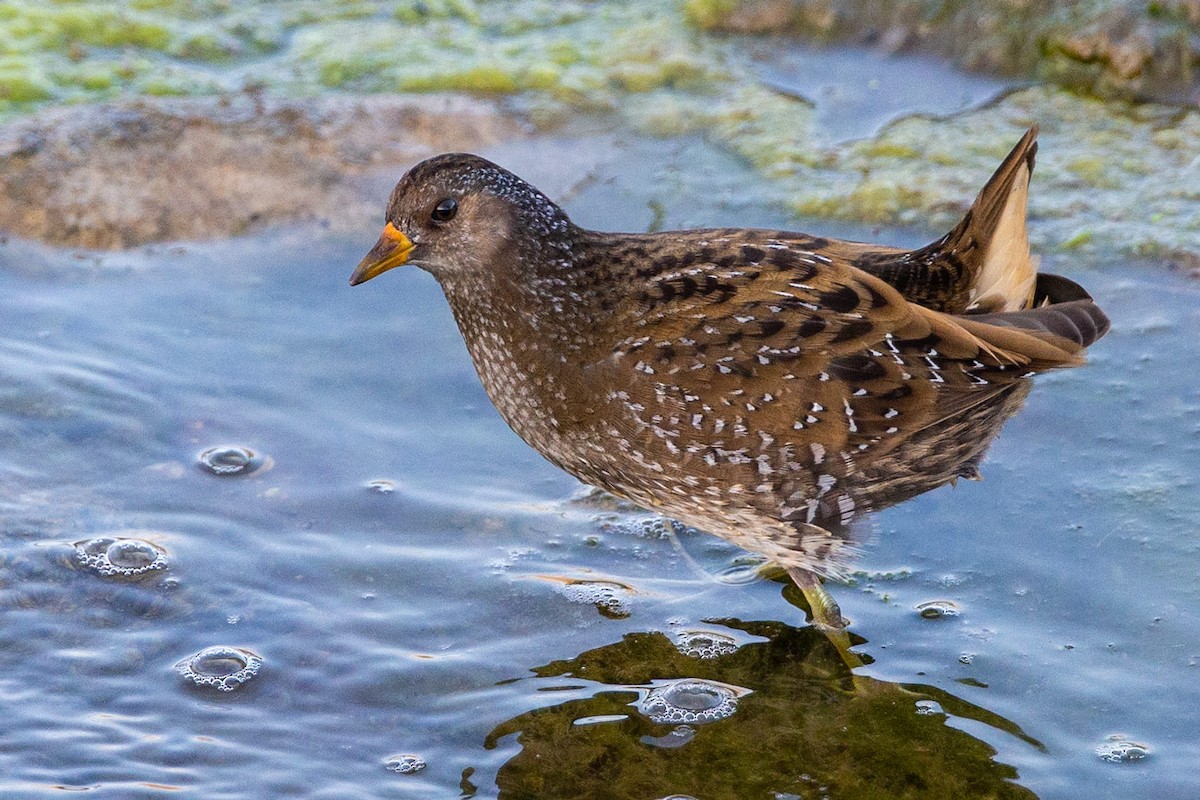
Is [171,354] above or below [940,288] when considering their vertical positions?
above

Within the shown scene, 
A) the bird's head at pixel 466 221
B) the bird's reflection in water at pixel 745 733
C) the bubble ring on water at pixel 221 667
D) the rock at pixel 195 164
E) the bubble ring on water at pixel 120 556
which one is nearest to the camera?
the bird's reflection in water at pixel 745 733

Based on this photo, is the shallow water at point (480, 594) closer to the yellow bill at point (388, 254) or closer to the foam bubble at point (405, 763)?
the foam bubble at point (405, 763)

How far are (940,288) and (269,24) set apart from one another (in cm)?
453

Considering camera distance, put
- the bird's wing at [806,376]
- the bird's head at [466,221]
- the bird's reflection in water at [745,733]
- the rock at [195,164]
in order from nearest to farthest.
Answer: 1. the bird's reflection in water at [745,733]
2. the bird's wing at [806,376]
3. the bird's head at [466,221]
4. the rock at [195,164]

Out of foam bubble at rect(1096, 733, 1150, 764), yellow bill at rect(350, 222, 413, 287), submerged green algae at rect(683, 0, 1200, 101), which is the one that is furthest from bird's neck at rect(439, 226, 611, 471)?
submerged green algae at rect(683, 0, 1200, 101)

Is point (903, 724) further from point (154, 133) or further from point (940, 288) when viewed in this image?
point (154, 133)

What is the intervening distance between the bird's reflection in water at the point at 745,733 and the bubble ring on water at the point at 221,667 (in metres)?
0.77

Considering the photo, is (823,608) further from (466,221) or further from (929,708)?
(466,221)

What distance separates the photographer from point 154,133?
6.55 m

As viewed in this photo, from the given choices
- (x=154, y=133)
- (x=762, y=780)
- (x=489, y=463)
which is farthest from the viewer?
(x=154, y=133)

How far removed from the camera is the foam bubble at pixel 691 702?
4227 mm

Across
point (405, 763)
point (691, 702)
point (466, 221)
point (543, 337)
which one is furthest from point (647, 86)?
point (405, 763)

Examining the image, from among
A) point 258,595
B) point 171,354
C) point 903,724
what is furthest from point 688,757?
point 171,354

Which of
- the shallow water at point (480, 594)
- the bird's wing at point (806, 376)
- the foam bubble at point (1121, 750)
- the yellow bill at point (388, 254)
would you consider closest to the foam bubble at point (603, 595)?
the shallow water at point (480, 594)
